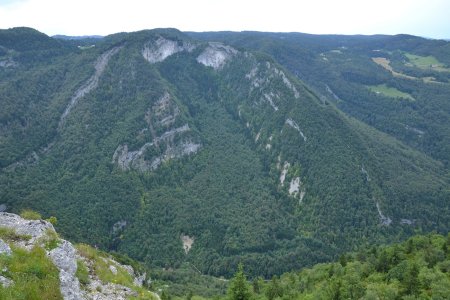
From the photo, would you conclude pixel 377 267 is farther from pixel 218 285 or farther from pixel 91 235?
pixel 91 235

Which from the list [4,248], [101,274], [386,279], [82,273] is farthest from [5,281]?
[386,279]

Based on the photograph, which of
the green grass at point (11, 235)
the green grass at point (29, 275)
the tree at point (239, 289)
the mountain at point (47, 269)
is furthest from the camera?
the tree at point (239, 289)

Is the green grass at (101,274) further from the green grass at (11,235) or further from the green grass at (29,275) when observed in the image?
the green grass at (11,235)

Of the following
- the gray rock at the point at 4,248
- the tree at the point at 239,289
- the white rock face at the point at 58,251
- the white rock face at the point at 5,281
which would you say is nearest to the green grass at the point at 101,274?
the white rock face at the point at 58,251

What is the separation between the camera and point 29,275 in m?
34.2

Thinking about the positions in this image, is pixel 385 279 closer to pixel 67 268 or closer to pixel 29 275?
pixel 67 268

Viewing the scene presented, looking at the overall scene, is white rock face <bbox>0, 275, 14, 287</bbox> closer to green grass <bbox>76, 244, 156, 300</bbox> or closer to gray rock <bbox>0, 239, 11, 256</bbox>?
gray rock <bbox>0, 239, 11, 256</bbox>

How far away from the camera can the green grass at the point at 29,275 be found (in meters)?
31.8

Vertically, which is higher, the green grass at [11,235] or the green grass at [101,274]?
the green grass at [11,235]

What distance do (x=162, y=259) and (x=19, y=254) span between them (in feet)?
522

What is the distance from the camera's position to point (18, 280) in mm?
32906

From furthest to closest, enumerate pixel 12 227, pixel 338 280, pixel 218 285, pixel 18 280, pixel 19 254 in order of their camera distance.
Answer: pixel 218 285
pixel 338 280
pixel 12 227
pixel 19 254
pixel 18 280

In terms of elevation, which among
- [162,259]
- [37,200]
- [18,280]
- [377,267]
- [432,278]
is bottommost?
[162,259]

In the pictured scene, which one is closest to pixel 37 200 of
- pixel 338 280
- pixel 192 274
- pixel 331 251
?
pixel 192 274
